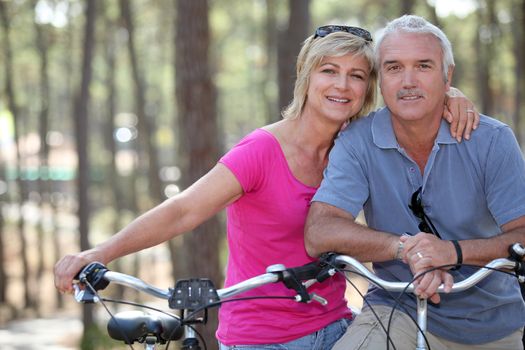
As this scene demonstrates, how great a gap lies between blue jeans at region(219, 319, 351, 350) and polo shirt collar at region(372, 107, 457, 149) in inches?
37.2

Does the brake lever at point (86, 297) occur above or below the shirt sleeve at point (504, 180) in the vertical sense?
below

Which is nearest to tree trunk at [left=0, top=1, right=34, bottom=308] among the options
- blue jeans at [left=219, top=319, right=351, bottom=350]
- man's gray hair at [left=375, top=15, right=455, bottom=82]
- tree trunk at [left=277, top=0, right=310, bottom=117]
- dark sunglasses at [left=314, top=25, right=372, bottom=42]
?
tree trunk at [left=277, top=0, right=310, bottom=117]

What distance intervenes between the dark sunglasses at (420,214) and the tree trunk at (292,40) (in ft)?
31.4

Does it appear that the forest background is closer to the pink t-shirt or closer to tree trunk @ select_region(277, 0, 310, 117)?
tree trunk @ select_region(277, 0, 310, 117)

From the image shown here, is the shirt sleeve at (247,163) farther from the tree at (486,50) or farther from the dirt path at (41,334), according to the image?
the tree at (486,50)

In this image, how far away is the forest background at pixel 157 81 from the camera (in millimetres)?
10695

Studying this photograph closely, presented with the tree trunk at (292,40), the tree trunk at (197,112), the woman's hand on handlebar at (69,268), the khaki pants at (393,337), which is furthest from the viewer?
the tree trunk at (292,40)

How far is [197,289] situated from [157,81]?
4883 cm

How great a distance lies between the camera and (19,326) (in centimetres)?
2845

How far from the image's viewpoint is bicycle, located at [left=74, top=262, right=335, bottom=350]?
3.28 m

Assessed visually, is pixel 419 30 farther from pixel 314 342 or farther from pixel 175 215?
pixel 314 342

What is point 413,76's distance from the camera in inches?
159

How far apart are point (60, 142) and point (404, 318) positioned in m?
74.2

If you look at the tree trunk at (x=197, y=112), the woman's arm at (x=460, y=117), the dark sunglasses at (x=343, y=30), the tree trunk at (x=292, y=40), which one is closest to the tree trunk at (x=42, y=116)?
the tree trunk at (x=292, y=40)
